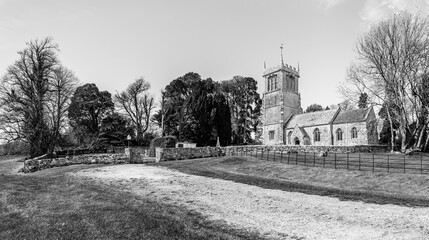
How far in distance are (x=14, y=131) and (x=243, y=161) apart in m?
23.1

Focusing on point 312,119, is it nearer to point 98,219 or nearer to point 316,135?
point 316,135

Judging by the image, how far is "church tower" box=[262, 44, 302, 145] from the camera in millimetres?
54750

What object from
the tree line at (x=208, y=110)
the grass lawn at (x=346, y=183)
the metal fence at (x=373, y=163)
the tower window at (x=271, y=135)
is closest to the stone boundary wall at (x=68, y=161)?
the grass lawn at (x=346, y=183)

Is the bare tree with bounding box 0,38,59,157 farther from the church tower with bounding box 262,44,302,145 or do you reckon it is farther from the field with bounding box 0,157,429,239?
the church tower with bounding box 262,44,302,145

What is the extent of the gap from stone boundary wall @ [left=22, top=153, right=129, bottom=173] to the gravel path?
1254 cm

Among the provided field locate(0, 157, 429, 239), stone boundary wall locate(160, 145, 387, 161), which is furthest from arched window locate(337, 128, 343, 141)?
field locate(0, 157, 429, 239)

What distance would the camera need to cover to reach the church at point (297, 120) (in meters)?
43.8

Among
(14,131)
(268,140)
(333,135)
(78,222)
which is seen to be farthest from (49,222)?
(268,140)

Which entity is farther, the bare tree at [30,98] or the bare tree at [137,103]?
the bare tree at [137,103]

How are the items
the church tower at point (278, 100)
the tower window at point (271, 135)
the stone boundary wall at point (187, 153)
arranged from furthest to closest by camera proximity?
1. the tower window at point (271, 135)
2. the church tower at point (278, 100)
3. the stone boundary wall at point (187, 153)

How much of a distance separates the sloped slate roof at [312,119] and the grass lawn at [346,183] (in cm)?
3063

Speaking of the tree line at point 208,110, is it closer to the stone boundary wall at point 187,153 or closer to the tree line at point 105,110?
the tree line at point 105,110

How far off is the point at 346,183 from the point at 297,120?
130 ft

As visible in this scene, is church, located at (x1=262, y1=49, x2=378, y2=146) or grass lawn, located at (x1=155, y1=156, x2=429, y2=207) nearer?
grass lawn, located at (x1=155, y1=156, x2=429, y2=207)
